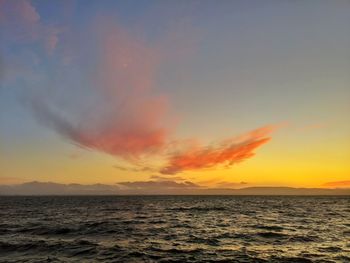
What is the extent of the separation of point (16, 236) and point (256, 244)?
23.4 meters

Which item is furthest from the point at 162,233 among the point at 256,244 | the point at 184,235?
the point at 256,244

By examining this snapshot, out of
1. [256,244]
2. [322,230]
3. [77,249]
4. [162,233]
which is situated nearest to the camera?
[77,249]

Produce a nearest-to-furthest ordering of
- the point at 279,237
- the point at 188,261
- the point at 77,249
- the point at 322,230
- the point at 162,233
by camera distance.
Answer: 1. the point at 188,261
2. the point at 77,249
3. the point at 279,237
4. the point at 162,233
5. the point at 322,230

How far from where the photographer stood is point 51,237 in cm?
3397

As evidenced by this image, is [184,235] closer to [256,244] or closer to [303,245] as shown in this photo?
[256,244]

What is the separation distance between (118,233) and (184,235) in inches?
284

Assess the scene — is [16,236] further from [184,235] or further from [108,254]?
[184,235]

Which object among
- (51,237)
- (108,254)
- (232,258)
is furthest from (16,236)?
(232,258)

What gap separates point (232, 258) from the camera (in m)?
24.2

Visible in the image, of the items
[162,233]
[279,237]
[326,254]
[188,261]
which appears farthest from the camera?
[162,233]

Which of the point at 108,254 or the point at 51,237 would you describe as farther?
the point at 51,237

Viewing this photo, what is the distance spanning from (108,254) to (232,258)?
912cm

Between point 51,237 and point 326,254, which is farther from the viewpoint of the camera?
point 51,237

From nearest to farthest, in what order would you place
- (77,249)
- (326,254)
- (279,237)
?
(326,254)
(77,249)
(279,237)
